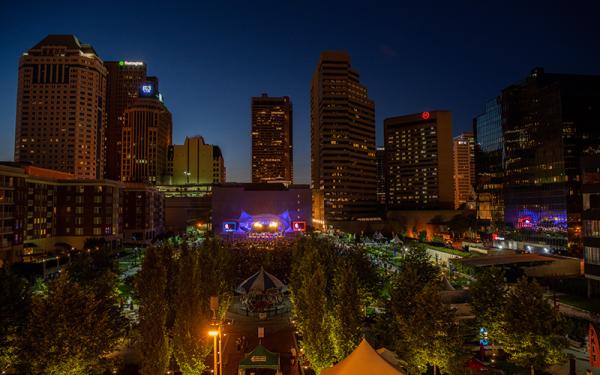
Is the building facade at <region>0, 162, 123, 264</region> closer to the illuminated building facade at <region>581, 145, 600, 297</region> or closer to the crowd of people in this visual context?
the crowd of people

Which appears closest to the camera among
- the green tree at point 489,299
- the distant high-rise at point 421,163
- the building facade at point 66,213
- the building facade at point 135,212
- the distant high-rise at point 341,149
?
the green tree at point 489,299

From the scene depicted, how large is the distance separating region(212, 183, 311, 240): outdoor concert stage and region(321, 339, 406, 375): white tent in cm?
9022

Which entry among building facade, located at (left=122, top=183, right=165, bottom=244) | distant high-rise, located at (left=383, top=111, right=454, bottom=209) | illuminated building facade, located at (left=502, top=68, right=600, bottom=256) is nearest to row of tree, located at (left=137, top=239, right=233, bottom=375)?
illuminated building facade, located at (left=502, top=68, right=600, bottom=256)

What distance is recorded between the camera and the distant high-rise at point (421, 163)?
170 meters

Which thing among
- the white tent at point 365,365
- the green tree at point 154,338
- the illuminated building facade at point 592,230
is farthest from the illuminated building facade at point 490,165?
the green tree at point 154,338

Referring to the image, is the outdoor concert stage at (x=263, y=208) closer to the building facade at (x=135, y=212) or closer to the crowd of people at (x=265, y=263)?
the building facade at (x=135, y=212)

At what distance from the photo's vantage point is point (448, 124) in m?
173

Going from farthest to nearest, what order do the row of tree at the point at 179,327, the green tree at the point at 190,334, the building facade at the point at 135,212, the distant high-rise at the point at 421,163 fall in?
the distant high-rise at the point at 421,163
the building facade at the point at 135,212
the green tree at the point at 190,334
the row of tree at the point at 179,327

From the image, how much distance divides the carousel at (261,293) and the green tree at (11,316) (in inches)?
647

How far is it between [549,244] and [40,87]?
15342 centimetres

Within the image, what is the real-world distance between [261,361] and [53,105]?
151402 millimetres

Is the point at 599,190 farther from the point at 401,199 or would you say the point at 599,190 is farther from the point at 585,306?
the point at 401,199

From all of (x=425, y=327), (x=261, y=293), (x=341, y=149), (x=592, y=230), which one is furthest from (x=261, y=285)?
(x=341, y=149)

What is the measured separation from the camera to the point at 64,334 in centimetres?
1714
